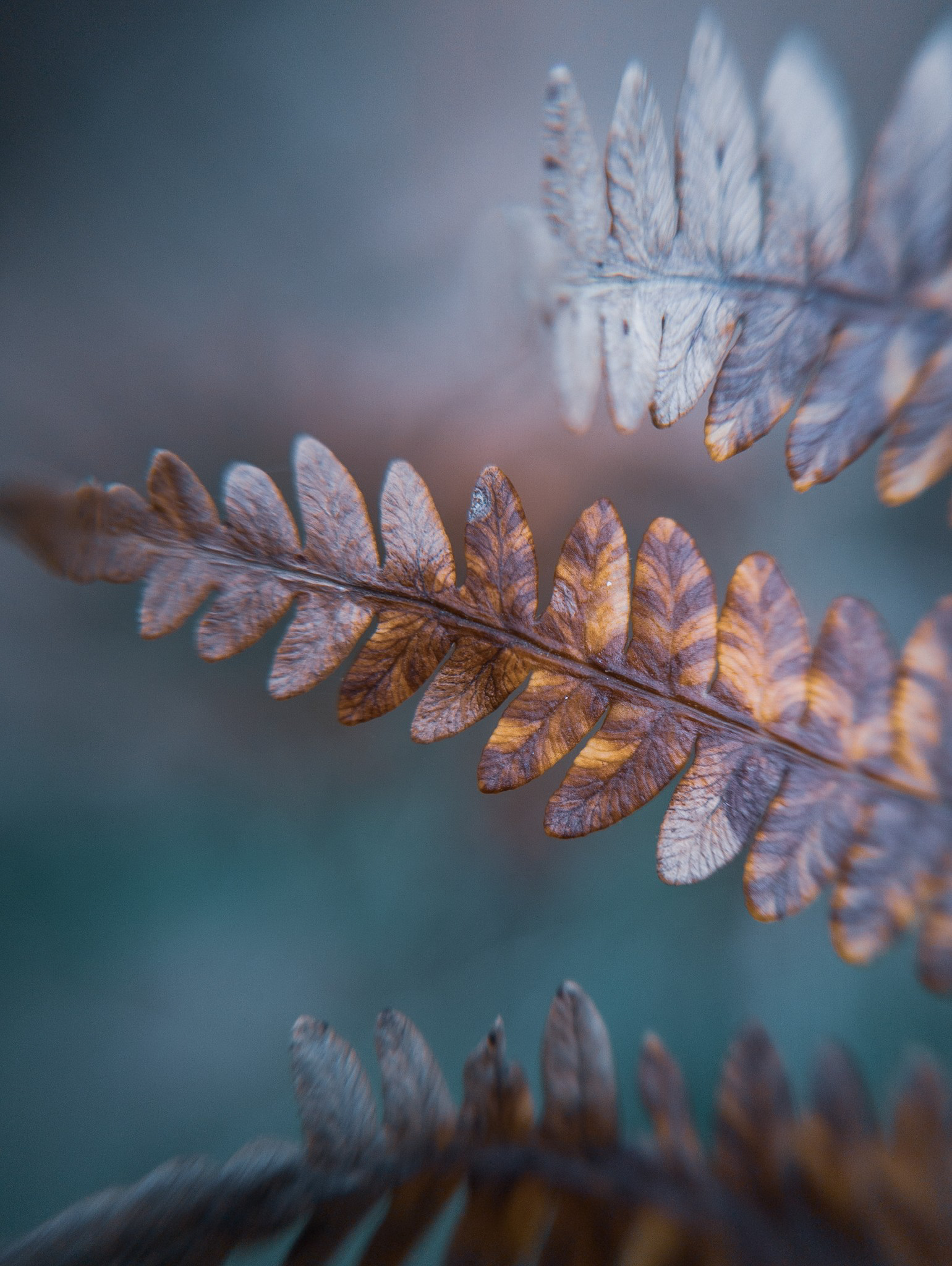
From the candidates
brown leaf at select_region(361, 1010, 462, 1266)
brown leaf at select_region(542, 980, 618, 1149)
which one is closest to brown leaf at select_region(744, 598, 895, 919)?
brown leaf at select_region(542, 980, 618, 1149)

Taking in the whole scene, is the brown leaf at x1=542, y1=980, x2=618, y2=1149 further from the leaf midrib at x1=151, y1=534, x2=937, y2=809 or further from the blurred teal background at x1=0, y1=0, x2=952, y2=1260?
the blurred teal background at x1=0, y1=0, x2=952, y2=1260

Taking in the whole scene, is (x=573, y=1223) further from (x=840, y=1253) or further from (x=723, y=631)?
(x=723, y=631)

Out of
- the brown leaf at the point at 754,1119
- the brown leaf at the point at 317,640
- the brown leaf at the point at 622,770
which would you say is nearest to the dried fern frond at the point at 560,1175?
the brown leaf at the point at 754,1119

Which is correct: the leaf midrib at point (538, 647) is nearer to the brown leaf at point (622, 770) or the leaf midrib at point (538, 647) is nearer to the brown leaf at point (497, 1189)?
the brown leaf at point (622, 770)

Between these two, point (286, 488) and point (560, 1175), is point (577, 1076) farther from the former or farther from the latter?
point (286, 488)

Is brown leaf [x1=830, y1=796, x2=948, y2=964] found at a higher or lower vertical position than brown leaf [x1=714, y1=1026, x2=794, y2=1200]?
higher

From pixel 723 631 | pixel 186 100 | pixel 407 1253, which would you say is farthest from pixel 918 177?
pixel 186 100
